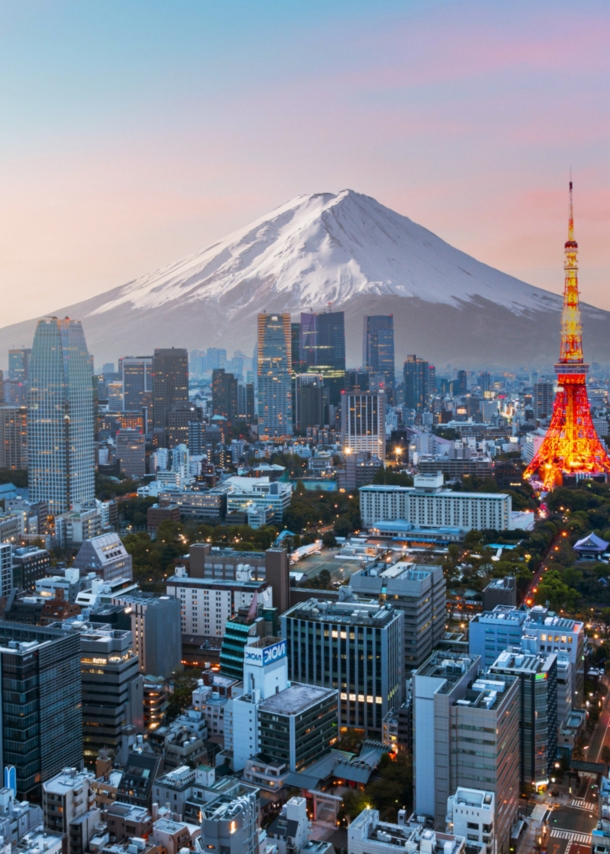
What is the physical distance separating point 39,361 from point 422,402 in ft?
99.1

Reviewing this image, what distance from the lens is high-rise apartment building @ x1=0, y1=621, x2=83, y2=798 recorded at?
8.48 meters

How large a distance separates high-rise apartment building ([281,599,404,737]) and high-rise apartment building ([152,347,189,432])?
30.4 metres

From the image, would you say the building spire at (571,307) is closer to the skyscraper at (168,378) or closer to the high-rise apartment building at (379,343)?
the skyscraper at (168,378)

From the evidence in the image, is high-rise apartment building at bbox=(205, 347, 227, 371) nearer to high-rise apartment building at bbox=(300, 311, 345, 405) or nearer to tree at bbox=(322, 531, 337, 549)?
high-rise apartment building at bbox=(300, 311, 345, 405)

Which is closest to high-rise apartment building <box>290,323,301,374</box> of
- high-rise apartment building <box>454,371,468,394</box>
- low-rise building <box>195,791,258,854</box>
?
high-rise apartment building <box>454,371,468,394</box>

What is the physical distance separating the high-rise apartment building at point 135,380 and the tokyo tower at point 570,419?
2414 cm

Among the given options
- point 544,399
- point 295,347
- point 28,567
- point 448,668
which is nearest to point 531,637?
point 448,668

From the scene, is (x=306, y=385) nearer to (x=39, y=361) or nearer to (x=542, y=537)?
(x=39, y=361)

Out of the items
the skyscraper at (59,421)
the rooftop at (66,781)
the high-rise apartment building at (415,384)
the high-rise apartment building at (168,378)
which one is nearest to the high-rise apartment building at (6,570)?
the rooftop at (66,781)

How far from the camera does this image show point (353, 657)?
34.2 feet

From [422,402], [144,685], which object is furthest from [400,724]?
[422,402]

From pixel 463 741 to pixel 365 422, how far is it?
25.4 meters

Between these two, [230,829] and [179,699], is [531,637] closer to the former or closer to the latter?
[179,699]

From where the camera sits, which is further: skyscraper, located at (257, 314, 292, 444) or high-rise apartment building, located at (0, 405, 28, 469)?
skyscraper, located at (257, 314, 292, 444)
